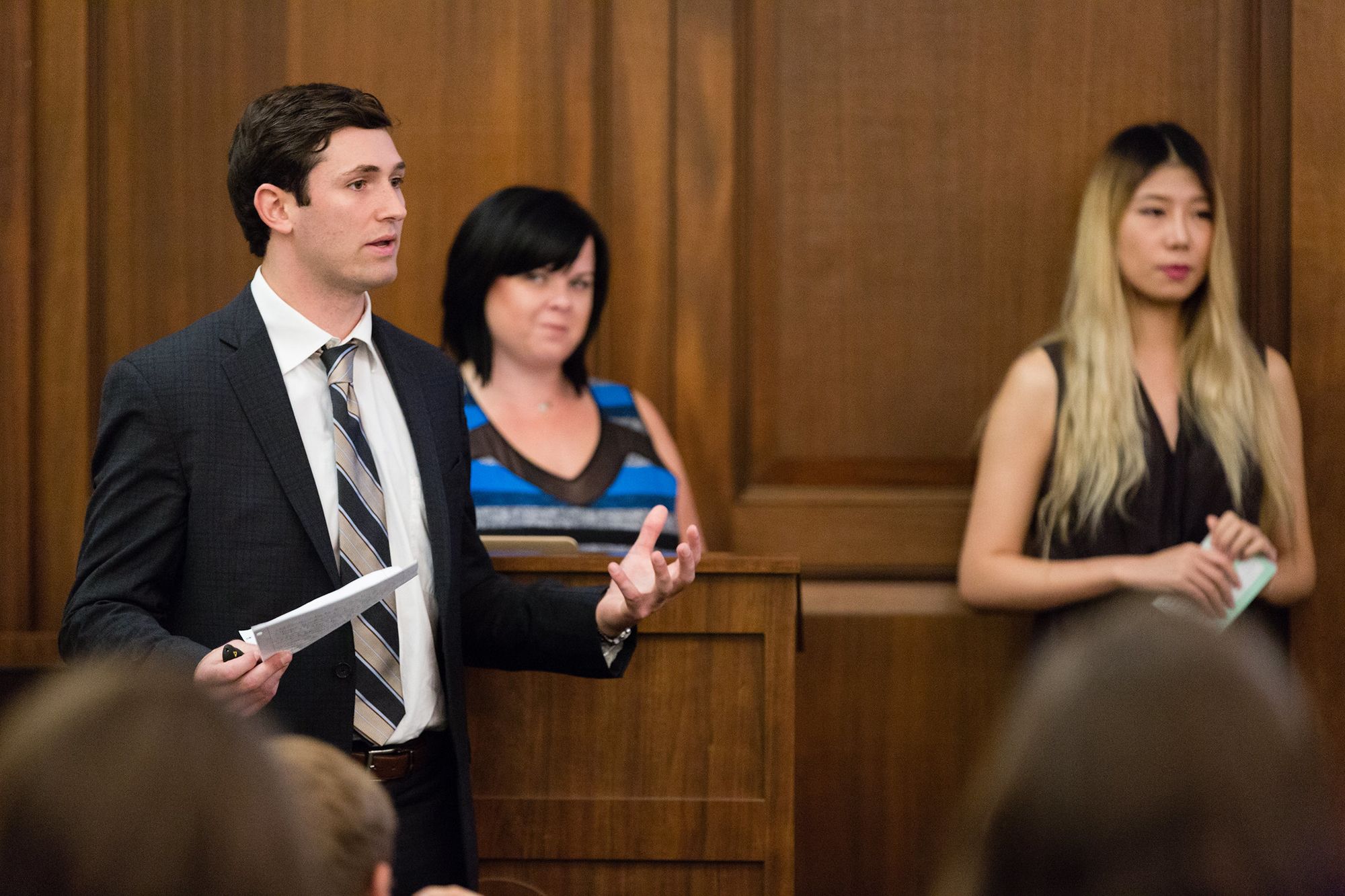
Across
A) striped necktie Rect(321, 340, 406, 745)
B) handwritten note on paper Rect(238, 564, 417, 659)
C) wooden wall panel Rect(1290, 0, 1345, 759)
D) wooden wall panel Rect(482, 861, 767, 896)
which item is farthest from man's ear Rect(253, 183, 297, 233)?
wooden wall panel Rect(1290, 0, 1345, 759)

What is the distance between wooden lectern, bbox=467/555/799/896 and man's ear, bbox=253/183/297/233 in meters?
0.81

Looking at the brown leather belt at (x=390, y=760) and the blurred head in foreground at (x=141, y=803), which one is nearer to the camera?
the blurred head in foreground at (x=141, y=803)

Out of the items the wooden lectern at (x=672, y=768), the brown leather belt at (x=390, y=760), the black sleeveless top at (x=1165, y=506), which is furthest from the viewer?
the black sleeveless top at (x=1165, y=506)

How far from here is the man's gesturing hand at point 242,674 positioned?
1751 millimetres

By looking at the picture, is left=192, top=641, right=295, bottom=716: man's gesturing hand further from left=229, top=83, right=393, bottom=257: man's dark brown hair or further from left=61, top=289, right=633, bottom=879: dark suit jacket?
left=229, top=83, right=393, bottom=257: man's dark brown hair

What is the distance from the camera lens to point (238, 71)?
352cm

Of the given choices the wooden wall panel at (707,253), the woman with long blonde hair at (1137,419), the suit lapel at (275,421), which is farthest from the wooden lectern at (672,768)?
the wooden wall panel at (707,253)

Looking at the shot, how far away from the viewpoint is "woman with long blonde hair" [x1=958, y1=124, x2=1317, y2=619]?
9.40 feet

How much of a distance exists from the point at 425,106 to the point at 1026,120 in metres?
1.42

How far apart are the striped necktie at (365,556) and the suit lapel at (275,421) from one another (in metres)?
0.03

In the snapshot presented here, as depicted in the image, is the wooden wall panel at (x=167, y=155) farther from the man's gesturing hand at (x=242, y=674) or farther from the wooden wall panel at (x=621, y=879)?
the man's gesturing hand at (x=242, y=674)

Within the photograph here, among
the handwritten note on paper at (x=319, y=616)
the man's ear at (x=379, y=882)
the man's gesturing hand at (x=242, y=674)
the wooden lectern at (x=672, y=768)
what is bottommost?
the wooden lectern at (x=672, y=768)

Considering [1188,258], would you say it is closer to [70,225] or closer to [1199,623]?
[1199,623]

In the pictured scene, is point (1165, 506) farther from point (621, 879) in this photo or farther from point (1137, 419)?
point (621, 879)
